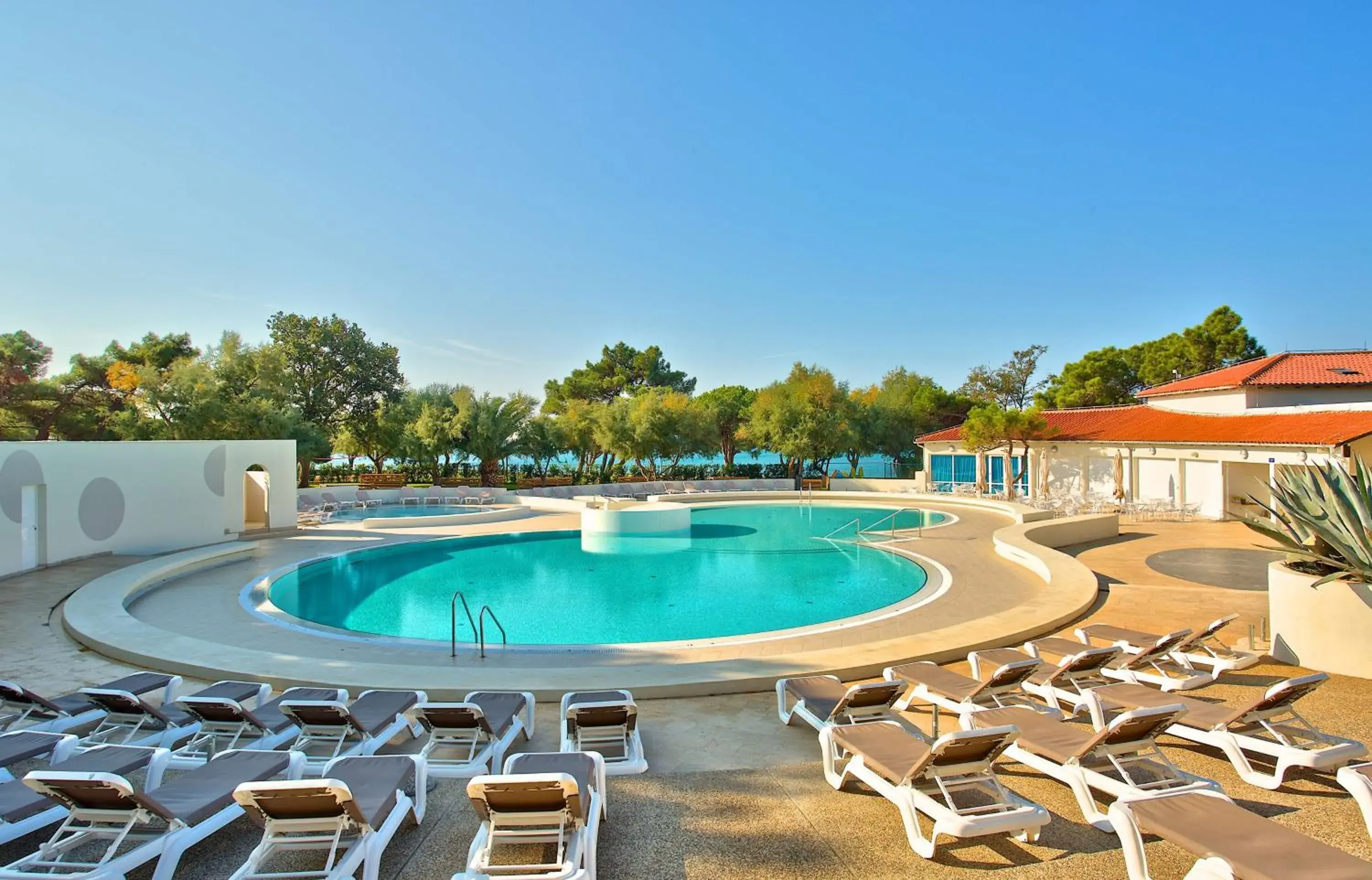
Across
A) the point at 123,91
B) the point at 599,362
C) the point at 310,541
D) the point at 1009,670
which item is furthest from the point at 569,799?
the point at 599,362

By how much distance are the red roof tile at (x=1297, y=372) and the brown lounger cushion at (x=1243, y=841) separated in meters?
26.6

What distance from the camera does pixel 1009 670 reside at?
5.34 meters

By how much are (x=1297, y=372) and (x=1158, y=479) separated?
6.72 m

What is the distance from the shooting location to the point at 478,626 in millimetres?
11703

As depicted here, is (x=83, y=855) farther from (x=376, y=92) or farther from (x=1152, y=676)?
(x=376, y=92)

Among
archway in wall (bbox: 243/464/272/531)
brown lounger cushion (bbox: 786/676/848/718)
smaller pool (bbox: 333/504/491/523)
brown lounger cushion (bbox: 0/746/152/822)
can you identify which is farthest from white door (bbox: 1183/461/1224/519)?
archway in wall (bbox: 243/464/272/531)

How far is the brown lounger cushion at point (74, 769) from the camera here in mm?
3680

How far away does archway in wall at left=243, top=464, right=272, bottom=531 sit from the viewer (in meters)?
20.6

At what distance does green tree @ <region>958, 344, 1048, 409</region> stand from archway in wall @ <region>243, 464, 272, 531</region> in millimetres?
50173

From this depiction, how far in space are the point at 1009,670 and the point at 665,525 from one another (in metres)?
16.9

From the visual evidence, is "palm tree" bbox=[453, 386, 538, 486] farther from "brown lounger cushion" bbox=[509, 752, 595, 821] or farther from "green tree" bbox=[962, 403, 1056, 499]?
"brown lounger cushion" bbox=[509, 752, 595, 821]

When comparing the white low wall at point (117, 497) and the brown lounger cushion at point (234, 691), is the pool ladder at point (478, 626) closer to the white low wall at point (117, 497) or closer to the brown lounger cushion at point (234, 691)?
the brown lounger cushion at point (234, 691)

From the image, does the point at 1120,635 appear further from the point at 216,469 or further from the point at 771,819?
the point at 216,469

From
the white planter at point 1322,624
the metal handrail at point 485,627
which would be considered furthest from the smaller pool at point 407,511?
the white planter at point 1322,624
